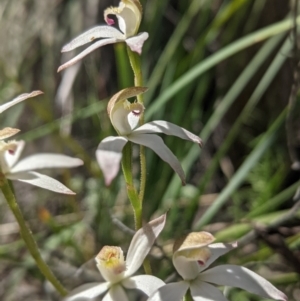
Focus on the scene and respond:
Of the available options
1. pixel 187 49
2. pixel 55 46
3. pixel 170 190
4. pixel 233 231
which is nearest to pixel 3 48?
pixel 55 46

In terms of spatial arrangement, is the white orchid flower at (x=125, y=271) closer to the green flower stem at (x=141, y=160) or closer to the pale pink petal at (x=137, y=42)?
the green flower stem at (x=141, y=160)

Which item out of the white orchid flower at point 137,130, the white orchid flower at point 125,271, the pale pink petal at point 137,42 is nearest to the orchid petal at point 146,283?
the white orchid flower at point 125,271

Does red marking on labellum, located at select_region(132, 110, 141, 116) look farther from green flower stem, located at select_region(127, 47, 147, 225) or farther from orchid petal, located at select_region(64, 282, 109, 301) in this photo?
orchid petal, located at select_region(64, 282, 109, 301)

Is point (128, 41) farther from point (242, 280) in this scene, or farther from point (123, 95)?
point (242, 280)

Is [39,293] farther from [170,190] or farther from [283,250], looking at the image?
[283,250]

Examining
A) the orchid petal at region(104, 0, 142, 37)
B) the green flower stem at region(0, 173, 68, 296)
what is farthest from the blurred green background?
the orchid petal at region(104, 0, 142, 37)

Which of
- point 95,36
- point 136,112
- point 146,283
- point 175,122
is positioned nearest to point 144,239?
point 146,283
